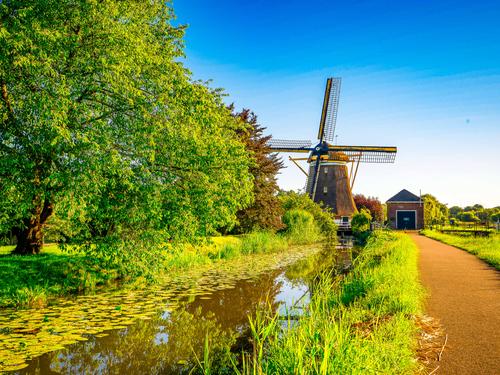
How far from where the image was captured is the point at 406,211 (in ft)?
173

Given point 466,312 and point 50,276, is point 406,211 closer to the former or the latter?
point 466,312

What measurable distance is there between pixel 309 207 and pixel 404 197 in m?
23.9

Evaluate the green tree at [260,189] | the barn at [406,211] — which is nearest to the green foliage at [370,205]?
the barn at [406,211]

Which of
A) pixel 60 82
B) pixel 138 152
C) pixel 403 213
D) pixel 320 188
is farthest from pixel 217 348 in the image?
pixel 403 213

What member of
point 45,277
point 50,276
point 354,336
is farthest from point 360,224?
point 354,336

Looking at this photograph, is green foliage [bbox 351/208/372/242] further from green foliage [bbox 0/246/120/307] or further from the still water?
green foliage [bbox 0/246/120/307]

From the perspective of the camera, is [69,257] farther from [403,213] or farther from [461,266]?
[403,213]

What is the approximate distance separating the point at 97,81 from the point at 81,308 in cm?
566

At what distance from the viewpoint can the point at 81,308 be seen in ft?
30.6


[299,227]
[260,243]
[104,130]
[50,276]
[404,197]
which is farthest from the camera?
[404,197]

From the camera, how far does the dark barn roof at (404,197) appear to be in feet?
172

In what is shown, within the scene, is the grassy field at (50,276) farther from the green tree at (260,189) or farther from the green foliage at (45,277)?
the green tree at (260,189)

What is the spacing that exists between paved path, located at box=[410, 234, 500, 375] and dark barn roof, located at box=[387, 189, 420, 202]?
40909mm

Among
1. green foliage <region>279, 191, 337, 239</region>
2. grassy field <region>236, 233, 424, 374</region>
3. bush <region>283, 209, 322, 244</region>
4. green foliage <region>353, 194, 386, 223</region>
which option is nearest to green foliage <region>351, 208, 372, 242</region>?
green foliage <region>279, 191, 337, 239</region>
